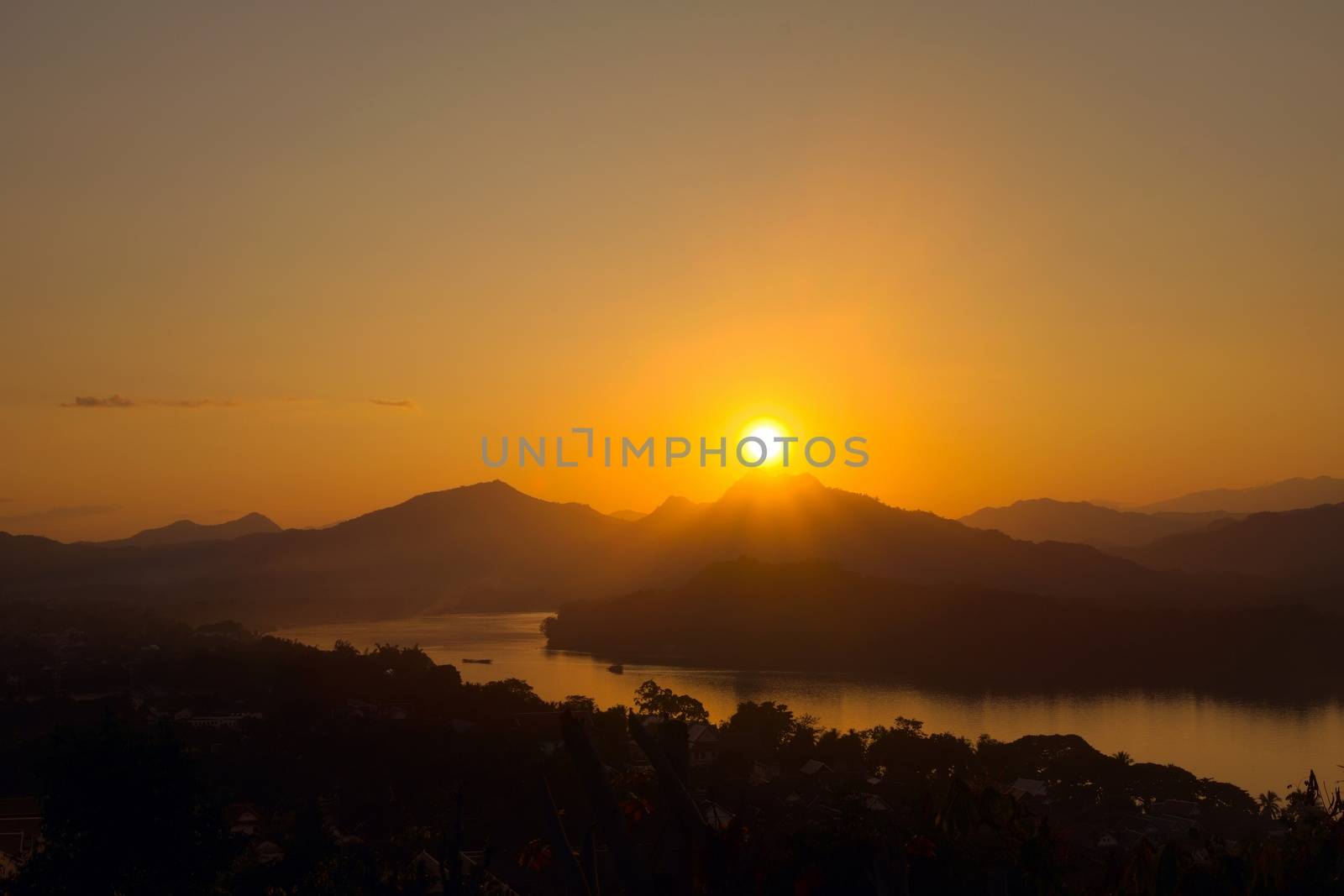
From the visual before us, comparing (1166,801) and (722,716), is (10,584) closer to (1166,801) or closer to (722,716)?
(722,716)

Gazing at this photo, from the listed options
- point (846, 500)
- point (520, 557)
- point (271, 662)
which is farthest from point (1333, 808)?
point (520, 557)

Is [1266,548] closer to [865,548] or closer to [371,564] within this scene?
[865,548]

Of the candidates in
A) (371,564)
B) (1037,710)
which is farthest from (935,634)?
(371,564)

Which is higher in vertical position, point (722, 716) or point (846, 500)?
point (846, 500)

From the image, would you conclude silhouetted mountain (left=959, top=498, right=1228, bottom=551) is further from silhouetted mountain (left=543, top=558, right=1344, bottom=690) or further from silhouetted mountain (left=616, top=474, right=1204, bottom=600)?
silhouetted mountain (left=543, top=558, right=1344, bottom=690)

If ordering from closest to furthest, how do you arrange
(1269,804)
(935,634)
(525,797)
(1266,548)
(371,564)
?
(525,797) < (1269,804) < (935,634) < (1266,548) < (371,564)

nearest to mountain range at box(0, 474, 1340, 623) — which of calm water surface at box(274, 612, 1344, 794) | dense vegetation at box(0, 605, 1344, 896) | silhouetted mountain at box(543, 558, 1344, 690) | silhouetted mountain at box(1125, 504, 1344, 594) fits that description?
silhouetted mountain at box(1125, 504, 1344, 594)

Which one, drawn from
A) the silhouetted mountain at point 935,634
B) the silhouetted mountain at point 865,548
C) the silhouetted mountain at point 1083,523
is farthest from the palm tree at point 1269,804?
the silhouetted mountain at point 1083,523
